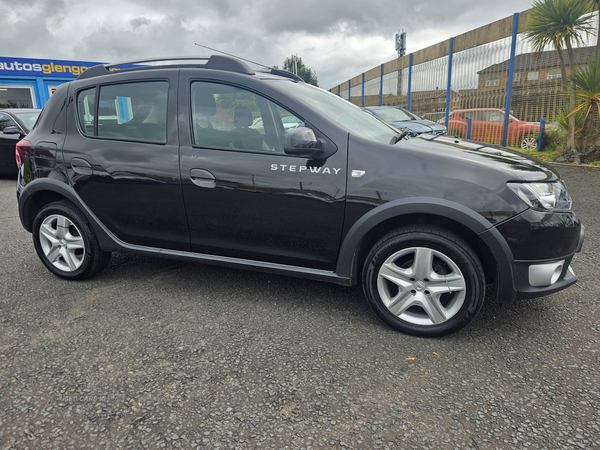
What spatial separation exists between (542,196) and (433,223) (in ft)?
2.07

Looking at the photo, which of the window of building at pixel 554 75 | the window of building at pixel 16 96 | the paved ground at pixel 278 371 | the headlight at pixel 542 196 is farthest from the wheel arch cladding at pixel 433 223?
the window of building at pixel 16 96

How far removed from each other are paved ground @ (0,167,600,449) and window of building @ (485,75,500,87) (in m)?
10.2

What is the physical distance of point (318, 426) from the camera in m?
2.04

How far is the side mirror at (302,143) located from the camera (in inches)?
109

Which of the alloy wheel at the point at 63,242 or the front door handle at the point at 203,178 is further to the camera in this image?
the alloy wheel at the point at 63,242

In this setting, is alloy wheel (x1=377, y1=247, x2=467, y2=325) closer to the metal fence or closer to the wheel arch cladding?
the wheel arch cladding

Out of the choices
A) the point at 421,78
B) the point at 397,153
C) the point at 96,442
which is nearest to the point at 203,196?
the point at 397,153

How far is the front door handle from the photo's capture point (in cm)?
307

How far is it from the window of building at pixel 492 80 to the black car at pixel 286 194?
10473 mm

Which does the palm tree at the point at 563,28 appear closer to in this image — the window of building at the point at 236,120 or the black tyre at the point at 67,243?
the window of building at the point at 236,120

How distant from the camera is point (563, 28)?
9758 mm

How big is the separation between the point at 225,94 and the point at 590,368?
2.82 m

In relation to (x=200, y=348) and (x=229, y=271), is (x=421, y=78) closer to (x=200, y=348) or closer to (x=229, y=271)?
(x=229, y=271)

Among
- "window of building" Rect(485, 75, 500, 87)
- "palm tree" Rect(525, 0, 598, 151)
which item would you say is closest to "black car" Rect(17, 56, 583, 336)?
"palm tree" Rect(525, 0, 598, 151)
